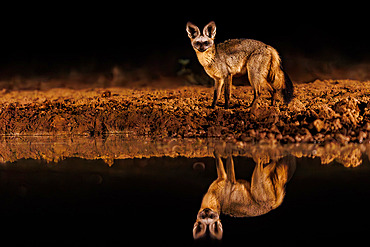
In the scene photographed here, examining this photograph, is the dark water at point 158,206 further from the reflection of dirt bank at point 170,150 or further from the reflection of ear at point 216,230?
the reflection of dirt bank at point 170,150

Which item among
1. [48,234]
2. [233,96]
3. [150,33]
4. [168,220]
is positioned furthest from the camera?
[150,33]

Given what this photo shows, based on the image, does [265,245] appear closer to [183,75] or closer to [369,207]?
[369,207]

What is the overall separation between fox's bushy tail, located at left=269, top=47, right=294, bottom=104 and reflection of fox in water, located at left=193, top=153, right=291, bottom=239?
3.02 m

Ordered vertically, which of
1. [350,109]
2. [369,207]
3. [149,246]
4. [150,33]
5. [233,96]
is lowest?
[149,246]

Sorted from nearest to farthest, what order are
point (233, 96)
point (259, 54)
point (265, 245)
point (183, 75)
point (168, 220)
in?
point (265, 245) < point (168, 220) < point (259, 54) < point (233, 96) < point (183, 75)

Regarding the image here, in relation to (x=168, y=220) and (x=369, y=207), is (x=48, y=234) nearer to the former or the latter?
(x=168, y=220)

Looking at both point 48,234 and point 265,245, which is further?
point 48,234

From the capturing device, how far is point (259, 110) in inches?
209

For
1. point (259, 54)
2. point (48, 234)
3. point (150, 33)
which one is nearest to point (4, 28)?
point (150, 33)

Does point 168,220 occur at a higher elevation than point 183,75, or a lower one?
lower

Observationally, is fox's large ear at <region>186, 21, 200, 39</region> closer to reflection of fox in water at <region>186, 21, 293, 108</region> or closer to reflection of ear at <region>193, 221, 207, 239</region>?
reflection of fox in water at <region>186, 21, 293, 108</region>

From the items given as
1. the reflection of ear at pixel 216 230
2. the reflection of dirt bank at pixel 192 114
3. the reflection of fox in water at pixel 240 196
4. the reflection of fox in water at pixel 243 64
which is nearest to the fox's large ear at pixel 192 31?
the reflection of fox in water at pixel 243 64

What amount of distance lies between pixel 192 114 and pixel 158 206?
3.46 metres

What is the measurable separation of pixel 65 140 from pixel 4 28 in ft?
15.5
